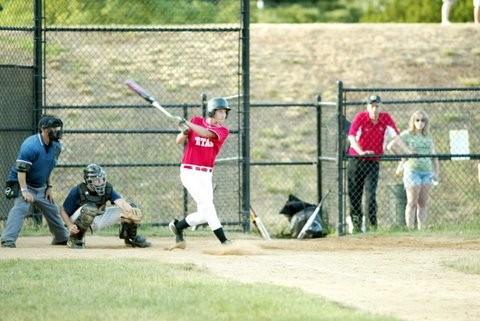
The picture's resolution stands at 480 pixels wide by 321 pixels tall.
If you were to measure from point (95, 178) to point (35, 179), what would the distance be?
78 cm

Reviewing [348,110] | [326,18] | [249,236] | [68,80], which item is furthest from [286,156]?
[326,18]

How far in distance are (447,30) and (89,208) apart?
21.4 meters

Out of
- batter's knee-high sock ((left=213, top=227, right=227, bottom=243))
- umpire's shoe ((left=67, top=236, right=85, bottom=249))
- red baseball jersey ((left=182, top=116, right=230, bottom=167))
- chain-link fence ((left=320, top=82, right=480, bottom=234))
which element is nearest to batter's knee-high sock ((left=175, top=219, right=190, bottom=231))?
batter's knee-high sock ((left=213, top=227, right=227, bottom=243))

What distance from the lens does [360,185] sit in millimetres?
18516

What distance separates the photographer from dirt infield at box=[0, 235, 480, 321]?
1042 centimetres

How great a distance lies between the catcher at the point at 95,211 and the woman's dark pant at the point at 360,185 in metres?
4.09

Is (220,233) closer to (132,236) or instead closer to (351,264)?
(132,236)

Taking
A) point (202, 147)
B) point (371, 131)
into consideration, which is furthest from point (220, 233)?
point (371, 131)

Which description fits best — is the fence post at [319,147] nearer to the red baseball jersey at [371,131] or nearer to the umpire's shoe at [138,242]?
the red baseball jersey at [371,131]

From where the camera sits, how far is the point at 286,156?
1115 inches

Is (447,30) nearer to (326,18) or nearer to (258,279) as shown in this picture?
(326,18)

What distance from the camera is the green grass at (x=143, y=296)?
9.30 m

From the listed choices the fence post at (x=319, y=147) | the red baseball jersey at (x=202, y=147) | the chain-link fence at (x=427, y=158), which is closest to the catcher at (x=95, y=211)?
the red baseball jersey at (x=202, y=147)

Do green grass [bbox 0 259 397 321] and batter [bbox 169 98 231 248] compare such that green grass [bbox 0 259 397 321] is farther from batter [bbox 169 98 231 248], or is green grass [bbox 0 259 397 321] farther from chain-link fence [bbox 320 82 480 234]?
chain-link fence [bbox 320 82 480 234]
